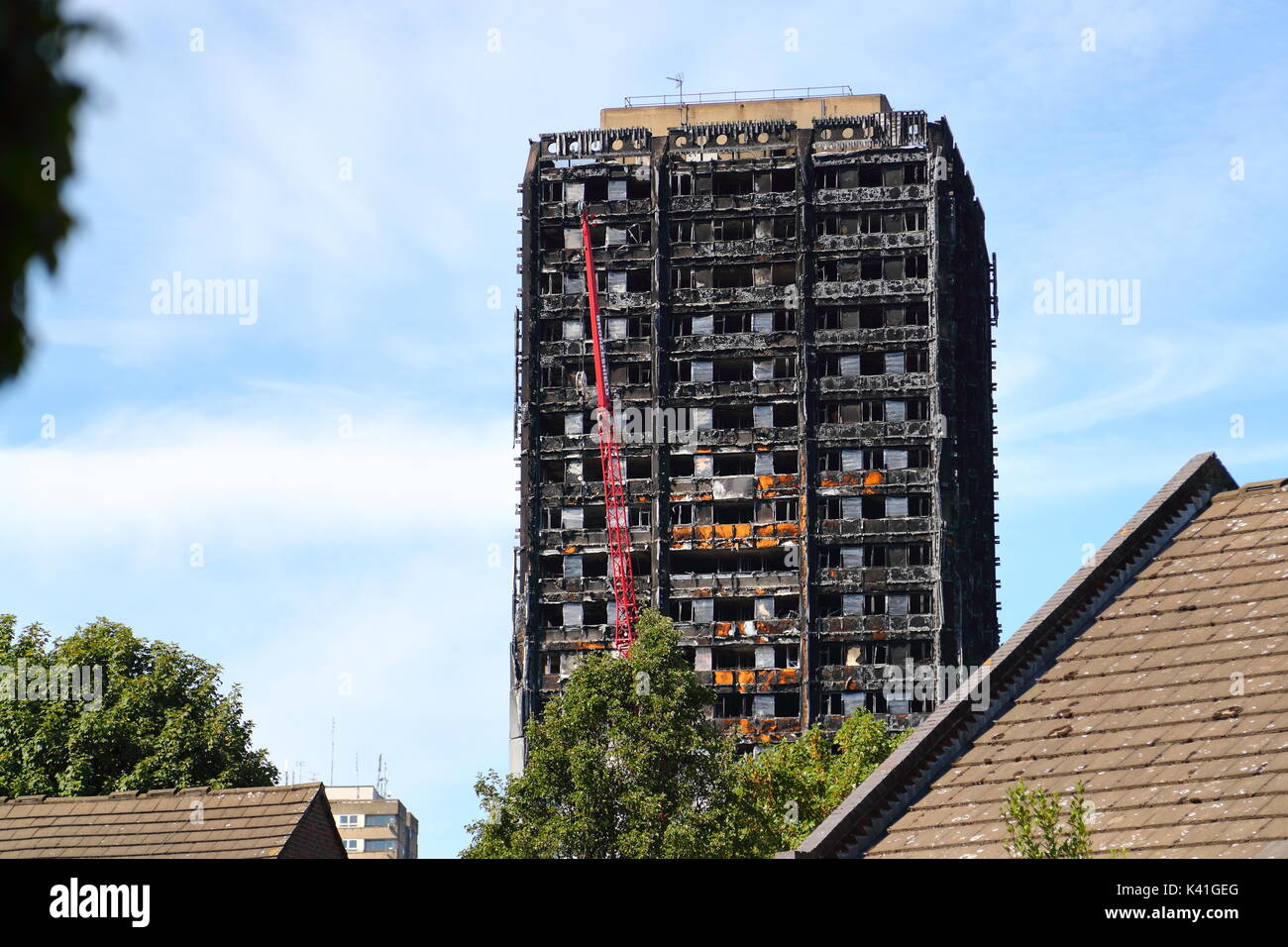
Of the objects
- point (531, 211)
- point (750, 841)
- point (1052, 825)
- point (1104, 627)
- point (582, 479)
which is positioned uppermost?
point (531, 211)

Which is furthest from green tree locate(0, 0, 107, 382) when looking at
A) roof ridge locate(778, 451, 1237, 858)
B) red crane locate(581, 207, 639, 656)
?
red crane locate(581, 207, 639, 656)

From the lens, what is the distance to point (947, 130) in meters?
137

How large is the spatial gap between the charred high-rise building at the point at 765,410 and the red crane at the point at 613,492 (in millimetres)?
1093

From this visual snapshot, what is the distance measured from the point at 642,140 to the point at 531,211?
10.6 m

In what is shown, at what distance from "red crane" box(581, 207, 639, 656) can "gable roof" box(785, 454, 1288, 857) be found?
105080 mm

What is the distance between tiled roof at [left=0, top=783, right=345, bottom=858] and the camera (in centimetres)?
3145

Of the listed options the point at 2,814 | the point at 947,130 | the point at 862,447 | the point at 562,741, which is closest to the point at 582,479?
the point at 862,447

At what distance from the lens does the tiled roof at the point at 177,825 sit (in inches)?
1238

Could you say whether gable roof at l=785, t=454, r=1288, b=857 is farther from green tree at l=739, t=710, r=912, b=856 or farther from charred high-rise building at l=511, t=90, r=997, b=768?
charred high-rise building at l=511, t=90, r=997, b=768

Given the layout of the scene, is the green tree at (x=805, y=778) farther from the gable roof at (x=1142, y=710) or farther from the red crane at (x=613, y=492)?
the red crane at (x=613, y=492)

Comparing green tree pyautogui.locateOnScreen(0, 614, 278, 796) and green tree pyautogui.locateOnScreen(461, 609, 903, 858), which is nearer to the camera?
green tree pyautogui.locateOnScreen(461, 609, 903, 858)

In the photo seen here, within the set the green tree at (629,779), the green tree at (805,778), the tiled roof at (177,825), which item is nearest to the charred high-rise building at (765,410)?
the green tree at (805,778)

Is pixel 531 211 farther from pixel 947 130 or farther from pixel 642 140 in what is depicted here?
pixel 947 130

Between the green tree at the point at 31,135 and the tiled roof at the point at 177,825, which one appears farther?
the tiled roof at the point at 177,825
